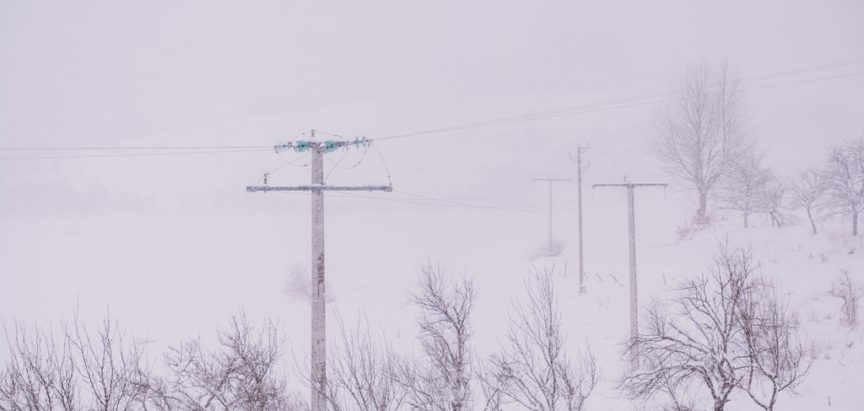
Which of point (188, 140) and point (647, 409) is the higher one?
point (188, 140)

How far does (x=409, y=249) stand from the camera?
187ft

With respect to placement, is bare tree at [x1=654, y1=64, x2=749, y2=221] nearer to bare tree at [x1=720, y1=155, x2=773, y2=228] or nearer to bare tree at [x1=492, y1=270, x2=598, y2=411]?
bare tree at [x1=720, y1=155, x2=773, y2=228]

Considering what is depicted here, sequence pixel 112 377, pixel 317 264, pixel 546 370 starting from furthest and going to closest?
pixel 546 370 < pixel 317 264 < pixel 112 377

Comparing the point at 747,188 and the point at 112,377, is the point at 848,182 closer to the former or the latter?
the point at 747,188

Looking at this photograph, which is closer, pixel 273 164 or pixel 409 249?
pixel 409 249

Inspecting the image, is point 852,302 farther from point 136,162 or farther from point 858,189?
point 136,162

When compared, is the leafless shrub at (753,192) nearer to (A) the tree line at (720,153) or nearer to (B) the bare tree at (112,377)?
(A) the tree line at (720,153)

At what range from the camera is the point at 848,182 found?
2464cm

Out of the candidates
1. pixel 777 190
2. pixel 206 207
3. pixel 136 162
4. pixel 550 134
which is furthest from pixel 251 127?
pixel 777 190

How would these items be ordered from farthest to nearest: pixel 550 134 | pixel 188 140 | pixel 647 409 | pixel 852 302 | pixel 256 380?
pixel 188 140 < pixel 550 134 < pixel 852 302 < pixel 647 409 < pixel 256 380

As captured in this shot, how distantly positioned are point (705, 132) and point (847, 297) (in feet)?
71.0

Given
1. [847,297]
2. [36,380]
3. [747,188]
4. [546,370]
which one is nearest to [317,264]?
[36,380]

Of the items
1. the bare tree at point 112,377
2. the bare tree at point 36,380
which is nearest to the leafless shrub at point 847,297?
the bare tree at point 112,377

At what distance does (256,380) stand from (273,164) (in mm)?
86239
